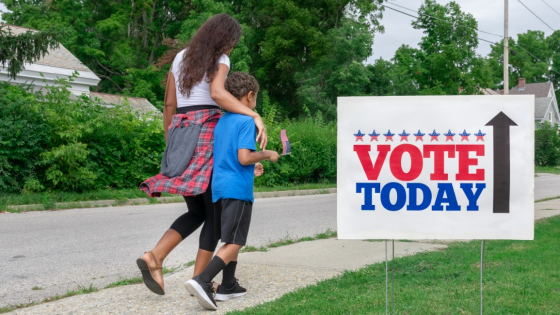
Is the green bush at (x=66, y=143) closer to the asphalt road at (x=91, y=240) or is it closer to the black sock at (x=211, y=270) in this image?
the asphalt road at (x=91, y=240)

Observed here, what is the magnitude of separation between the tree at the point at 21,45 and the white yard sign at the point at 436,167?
12.8 m

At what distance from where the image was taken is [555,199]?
56.5 ft

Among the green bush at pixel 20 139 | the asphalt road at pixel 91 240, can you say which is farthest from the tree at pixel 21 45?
the asphalt road at pixel 91 240

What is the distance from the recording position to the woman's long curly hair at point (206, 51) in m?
4.28

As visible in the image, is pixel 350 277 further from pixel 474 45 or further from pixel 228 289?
pixel 474 45

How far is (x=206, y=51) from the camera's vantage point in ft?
14.1

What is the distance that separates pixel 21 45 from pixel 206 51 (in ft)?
38.7

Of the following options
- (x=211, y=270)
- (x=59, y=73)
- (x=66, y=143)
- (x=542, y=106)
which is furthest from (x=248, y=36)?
(x=542, y=106)

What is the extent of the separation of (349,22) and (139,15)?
1278cm

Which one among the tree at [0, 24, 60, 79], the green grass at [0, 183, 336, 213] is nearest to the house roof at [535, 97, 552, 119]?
the green grass at [0, 183, 336, 213]

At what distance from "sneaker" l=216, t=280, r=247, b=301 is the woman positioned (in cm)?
25

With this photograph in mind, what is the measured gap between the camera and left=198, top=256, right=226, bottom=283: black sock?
13.2 ft

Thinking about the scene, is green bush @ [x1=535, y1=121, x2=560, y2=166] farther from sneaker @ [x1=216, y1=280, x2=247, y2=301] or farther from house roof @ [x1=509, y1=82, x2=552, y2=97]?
sneaker @ [x1=216, y1=280, x2=247, y2=301]

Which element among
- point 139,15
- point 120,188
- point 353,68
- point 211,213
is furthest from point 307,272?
point 139,15
